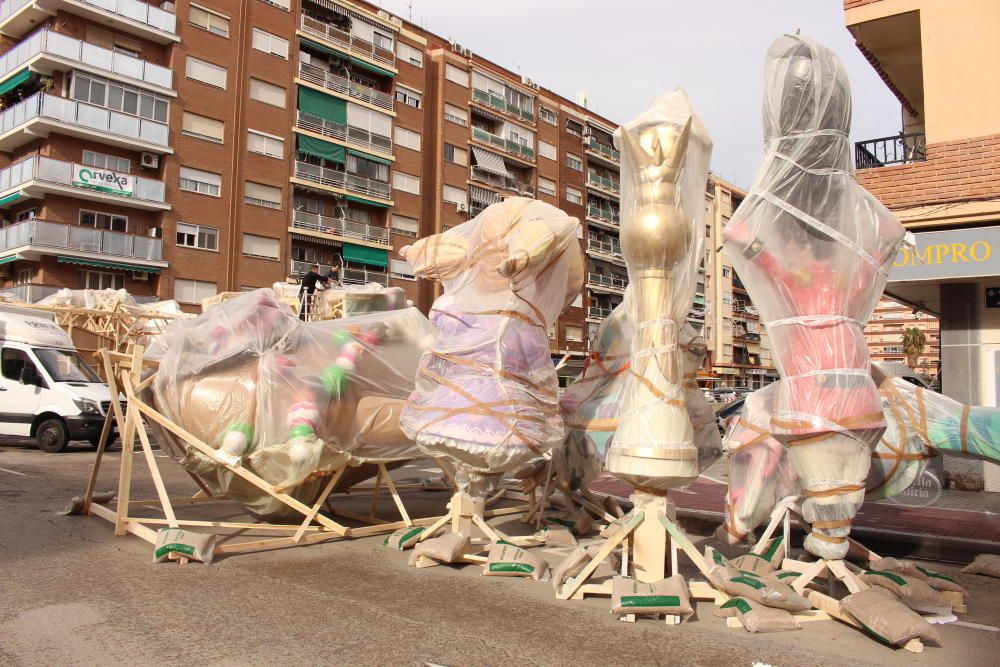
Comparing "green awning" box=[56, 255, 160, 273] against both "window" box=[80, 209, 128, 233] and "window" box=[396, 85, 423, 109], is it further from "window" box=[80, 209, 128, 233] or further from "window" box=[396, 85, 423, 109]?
"window" box=[396, 85, 423, 109]

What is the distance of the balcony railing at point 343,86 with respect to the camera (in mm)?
37219

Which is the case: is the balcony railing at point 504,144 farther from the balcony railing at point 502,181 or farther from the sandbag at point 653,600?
the sandbag at point 653,600

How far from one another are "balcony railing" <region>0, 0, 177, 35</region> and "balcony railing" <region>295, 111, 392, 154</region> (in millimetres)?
6800

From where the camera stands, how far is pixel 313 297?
10852mm

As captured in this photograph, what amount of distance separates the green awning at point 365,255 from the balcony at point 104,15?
1182 cm

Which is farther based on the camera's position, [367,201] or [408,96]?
[408,96]

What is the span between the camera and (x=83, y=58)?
96.0 ft

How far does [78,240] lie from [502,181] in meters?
25.5

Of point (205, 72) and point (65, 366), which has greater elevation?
point (205, 72)

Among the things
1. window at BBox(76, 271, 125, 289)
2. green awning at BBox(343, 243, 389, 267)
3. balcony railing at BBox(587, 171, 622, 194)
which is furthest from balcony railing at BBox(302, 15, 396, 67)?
balcony railing at BBox(587, 171, 622, 194)

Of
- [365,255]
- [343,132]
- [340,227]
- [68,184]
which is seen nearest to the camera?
[68,184]

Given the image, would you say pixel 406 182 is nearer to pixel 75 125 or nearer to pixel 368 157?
pixel 368 157

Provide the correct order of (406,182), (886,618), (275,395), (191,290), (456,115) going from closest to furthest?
(886,618)
(275,395)
(191,290)
(406,182)
(456,115)

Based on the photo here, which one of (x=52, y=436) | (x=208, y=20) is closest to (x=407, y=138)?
(x=208, y=20)
